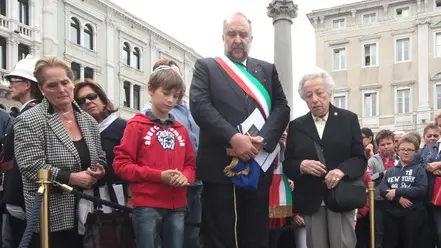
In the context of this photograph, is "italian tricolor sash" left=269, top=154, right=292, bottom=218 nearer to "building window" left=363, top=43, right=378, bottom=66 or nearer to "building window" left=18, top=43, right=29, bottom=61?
"building window" left=18, top=43, right=29, bottom=61

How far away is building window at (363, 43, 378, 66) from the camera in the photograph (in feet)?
115

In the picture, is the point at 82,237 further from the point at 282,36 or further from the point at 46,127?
the point at 282,36

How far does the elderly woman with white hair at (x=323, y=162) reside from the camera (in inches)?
147

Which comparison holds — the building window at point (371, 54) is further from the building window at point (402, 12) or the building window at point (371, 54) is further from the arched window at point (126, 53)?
the arched window at point (126, 53)

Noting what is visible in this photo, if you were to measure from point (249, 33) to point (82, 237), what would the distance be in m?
1.97

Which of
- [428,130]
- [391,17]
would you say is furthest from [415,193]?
[391,17]

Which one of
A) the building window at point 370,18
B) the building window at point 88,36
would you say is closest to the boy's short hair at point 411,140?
the building window at point 88,36

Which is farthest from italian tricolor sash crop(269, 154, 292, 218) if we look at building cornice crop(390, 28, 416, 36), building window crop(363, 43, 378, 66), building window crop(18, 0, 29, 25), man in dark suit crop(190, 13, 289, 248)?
building cornice crop(390, 28, 416, 36)

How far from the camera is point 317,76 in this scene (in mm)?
3955

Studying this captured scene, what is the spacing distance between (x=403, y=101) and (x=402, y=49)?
3.87 metres

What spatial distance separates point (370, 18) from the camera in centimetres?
3550

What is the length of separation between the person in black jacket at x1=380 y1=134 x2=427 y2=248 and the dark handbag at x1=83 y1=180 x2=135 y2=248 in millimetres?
3796

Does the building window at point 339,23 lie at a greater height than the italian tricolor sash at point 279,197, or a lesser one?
greater

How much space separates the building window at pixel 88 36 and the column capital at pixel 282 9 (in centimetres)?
2262
